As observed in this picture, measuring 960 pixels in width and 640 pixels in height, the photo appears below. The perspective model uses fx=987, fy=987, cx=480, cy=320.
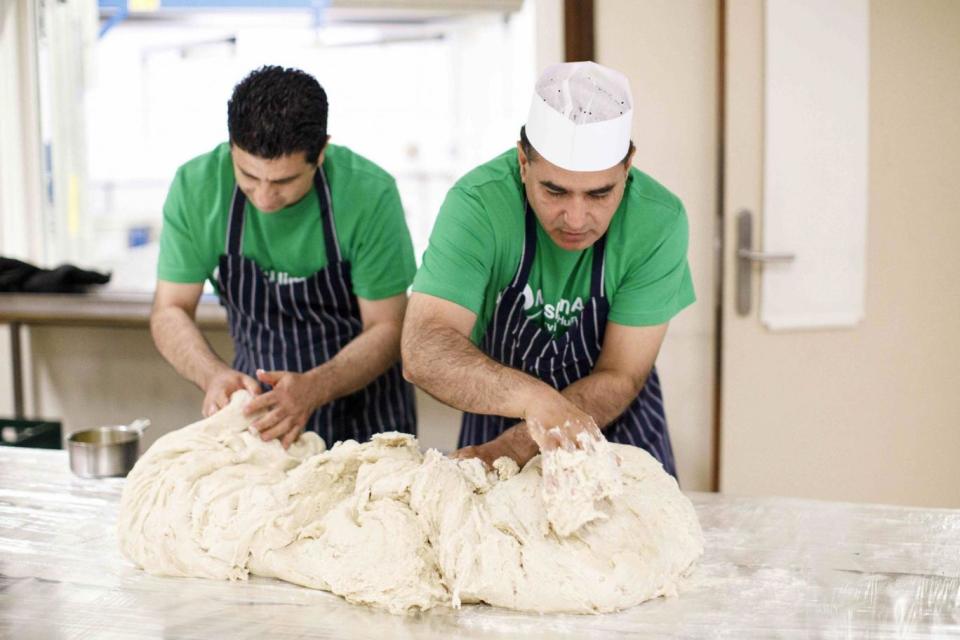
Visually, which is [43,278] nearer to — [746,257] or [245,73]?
[245,73]

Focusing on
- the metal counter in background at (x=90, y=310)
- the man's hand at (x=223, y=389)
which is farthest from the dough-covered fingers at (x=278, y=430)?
the metal counter in background at (x=90, y=310)

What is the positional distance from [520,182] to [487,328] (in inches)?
13.3

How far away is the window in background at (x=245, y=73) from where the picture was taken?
416 cm

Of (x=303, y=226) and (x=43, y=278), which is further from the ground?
(x=303, y=226)

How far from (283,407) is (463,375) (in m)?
0.45

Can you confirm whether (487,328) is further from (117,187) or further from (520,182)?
(117,187)

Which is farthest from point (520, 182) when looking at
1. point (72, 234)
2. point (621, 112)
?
point (72, 234)

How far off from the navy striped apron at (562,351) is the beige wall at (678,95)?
4.00 ft

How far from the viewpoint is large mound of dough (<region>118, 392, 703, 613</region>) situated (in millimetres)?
1521

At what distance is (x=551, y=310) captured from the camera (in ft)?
6.56

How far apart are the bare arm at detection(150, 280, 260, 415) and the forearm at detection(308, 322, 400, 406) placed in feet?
0.57

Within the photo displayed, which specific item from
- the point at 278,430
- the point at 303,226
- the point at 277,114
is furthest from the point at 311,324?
the point at 277,114

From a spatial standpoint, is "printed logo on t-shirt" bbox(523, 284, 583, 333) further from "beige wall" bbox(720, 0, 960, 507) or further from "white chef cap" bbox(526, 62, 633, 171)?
"beige wall" bbox(720, 0, 960, 507)

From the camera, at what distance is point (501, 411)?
5.54 feet
